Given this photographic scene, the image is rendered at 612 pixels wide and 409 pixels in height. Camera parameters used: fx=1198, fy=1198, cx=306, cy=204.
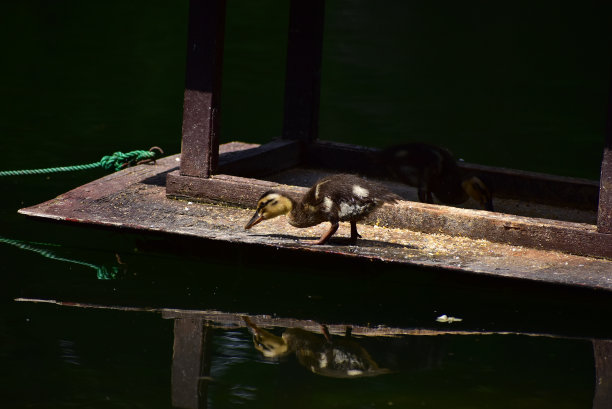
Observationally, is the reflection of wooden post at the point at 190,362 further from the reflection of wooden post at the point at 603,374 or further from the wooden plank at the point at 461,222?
the reflection of wooden post at the point at 603,374

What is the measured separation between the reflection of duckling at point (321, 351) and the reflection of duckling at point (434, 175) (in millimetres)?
2074

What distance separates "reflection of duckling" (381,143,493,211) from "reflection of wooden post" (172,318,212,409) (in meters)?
2.36

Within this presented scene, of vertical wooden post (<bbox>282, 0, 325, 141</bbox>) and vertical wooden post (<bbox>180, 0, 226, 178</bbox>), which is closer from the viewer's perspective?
vertical wooden post (<bbox>180, 0, 226, 178</bbox>)

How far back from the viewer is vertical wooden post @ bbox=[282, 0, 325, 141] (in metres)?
9.62

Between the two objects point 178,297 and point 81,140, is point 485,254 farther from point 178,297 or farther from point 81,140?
point 81,140

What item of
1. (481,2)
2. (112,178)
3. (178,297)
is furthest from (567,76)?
(178,297)

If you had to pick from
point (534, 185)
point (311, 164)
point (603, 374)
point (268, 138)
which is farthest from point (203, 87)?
point (268, 138)

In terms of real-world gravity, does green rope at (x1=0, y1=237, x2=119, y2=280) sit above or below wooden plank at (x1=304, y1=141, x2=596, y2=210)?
below

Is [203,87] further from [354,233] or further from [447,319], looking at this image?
[447,319]

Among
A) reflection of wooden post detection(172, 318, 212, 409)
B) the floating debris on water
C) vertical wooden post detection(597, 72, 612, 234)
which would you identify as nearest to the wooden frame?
vertical wooden post detection(597, 72, 612, 234)

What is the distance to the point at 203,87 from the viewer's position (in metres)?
8.20

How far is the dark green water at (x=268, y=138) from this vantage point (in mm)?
6273

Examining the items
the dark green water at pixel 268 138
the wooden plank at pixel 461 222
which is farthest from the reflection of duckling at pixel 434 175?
the dark green water at pixel 268 138

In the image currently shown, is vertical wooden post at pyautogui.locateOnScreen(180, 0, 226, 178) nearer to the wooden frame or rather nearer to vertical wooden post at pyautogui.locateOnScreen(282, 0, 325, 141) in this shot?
the wooden frame
